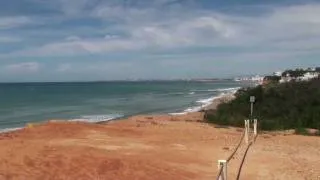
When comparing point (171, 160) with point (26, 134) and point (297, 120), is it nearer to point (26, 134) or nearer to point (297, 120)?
point (26, 134)

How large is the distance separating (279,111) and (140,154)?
60.4 feet

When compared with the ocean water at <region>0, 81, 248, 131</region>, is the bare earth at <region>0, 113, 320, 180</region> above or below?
above

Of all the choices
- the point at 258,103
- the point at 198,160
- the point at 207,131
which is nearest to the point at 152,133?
the point at 207,131

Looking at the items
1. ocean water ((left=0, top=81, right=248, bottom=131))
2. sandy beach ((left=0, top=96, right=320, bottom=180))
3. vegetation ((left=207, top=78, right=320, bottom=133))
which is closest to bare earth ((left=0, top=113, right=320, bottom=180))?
sandy beach ((left=0, top=96, right=320, bottom=180))

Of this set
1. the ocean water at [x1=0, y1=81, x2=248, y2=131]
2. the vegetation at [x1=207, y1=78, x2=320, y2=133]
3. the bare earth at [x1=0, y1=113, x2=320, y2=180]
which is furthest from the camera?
the ocean water at [x1=0, y1=81, x2=248, y2=131]

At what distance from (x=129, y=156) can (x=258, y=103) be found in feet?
73.7

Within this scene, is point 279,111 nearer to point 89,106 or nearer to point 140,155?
point 140,155

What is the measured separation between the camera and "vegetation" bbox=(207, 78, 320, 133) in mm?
28828

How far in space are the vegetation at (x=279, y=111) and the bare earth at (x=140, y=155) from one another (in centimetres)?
554

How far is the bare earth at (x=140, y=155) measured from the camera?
1416 centimetres

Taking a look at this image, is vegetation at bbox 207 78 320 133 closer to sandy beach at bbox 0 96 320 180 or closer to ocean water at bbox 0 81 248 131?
sandy beach at bbox 0 96 320 180

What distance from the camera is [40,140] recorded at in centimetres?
1881

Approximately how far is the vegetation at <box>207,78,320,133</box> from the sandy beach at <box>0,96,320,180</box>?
545cm

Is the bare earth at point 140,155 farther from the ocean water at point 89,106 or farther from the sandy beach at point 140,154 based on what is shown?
the ocean water at point 89,106
